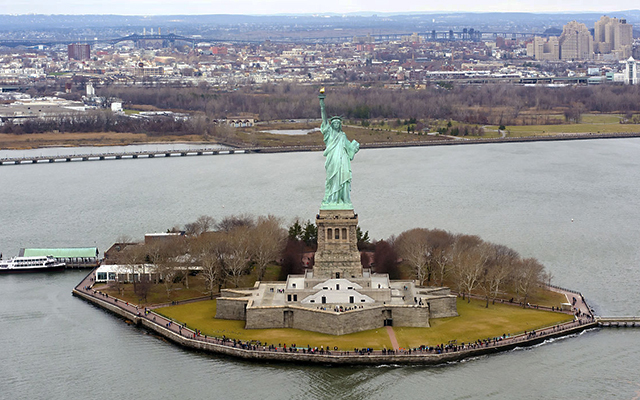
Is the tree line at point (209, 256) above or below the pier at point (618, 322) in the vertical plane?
above

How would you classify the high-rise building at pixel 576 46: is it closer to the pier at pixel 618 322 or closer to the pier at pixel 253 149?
the pier at pixel 253 149

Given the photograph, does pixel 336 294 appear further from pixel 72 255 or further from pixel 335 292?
pixel 72 255

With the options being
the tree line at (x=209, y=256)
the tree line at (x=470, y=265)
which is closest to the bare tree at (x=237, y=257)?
the tree line at (x=209, y=256)

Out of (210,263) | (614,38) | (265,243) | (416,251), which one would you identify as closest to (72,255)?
(210,263)

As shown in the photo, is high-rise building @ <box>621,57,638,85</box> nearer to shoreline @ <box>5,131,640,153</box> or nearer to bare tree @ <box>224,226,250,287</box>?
shoreline @ <box>5,131,640,153</box>

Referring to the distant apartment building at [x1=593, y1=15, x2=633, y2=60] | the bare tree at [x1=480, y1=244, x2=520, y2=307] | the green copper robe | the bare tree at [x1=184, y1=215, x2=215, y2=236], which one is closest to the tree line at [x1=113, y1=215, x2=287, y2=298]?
the bare tree at [x1=184, y1=215, x2=215, y2=236]
